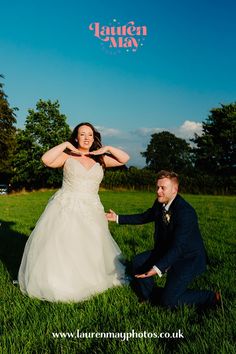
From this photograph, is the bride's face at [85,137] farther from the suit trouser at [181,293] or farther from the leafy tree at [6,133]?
the leafy tree at [6,133]

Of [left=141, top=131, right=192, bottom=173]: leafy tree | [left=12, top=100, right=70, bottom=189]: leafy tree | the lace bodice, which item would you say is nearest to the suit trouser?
the lace bodice

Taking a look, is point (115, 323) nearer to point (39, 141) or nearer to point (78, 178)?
point (78, 178)

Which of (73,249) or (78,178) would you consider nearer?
(73,249)

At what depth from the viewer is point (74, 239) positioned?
20.4 ft

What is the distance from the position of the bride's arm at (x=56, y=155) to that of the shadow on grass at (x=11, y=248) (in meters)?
2.41

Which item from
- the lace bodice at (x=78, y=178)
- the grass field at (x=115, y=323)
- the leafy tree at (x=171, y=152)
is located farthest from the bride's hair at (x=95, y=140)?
the leafy tree at (x=171, y=152)

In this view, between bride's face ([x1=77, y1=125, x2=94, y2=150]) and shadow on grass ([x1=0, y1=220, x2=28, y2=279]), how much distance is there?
9.30ft

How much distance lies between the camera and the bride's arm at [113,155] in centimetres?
688

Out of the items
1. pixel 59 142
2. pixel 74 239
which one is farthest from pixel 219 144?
pixel 74 239

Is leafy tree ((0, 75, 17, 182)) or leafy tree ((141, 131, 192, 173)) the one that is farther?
leafy tree ((141, 131, 192, 173))

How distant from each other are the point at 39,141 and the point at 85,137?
168 ft

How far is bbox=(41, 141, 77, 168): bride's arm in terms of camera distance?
6508 mm

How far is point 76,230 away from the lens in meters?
6.29

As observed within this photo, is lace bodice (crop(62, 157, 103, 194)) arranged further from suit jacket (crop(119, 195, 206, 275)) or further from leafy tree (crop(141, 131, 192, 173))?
leafy tree (crop(141, 131, 192, 173))
